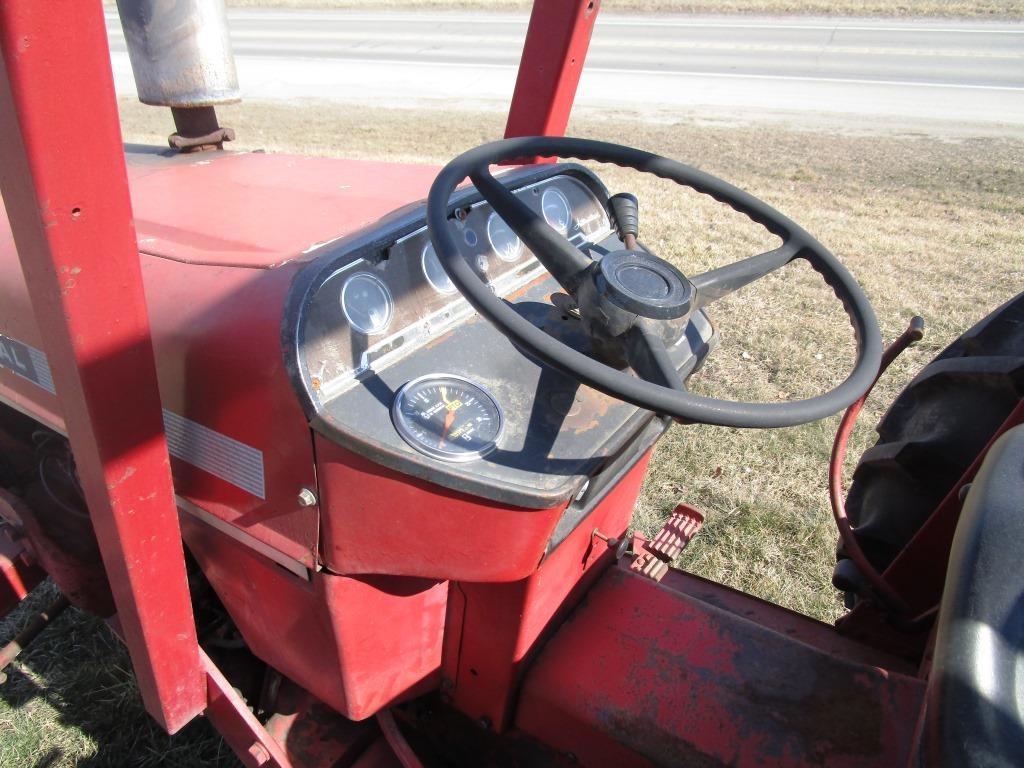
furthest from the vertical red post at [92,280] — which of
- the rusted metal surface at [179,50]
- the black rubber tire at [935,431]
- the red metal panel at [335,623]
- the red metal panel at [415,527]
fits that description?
the black rubber tire at [935,431]

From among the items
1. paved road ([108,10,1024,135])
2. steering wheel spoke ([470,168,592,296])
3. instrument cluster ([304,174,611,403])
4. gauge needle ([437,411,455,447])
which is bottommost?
paved road ([108,10,1024,135])

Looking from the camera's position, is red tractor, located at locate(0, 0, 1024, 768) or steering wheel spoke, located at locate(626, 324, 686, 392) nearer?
red tractor, located at locate(0, 0, 1024, 768)

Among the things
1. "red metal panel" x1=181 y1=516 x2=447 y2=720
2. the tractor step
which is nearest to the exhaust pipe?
"red metal panel" x1=181 y1=516 x2=447 y2=720

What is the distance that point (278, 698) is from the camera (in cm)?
152

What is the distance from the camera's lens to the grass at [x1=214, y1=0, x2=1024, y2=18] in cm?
1599

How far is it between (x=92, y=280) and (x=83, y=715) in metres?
1.53

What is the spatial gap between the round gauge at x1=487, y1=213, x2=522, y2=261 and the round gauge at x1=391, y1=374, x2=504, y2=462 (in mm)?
348

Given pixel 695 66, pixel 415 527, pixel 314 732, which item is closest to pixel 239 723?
pixel 314 732

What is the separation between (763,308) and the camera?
12.7 feet

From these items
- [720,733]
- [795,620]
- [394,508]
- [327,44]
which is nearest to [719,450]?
[795,620]

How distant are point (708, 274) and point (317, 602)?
0.80 m

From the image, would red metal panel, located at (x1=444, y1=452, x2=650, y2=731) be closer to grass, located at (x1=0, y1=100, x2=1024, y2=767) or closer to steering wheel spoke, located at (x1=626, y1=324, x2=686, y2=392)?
steering wheel spoke, located at (x1=626, y1=324, x2=686, y2=392)

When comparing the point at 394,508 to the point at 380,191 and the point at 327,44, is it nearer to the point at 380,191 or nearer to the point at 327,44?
the point at 380,191

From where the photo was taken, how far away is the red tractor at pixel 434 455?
824 mm
